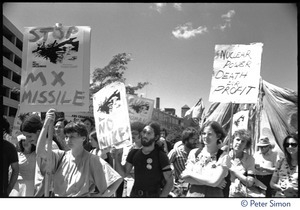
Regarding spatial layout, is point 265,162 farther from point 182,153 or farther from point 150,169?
point 150,169

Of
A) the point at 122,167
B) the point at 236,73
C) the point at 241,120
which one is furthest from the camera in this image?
the point at 241,120

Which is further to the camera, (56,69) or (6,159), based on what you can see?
(56,69)

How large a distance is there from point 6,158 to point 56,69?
1037 mm

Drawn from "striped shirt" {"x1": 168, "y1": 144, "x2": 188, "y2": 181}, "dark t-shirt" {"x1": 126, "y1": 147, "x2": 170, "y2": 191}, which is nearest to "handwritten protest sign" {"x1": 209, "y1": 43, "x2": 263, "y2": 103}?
"striped shirt" {"x1": 168, "y1": 144, "x2": 188, "y2": 181}

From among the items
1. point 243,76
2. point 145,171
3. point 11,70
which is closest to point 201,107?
point 243,76

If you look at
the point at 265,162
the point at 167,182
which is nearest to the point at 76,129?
the point at 167,182

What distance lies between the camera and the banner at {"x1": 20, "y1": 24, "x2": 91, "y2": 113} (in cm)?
383

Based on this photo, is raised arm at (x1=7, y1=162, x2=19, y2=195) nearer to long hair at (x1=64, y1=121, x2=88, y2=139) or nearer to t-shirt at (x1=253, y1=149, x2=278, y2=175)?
long hair at (x1=64, y1=121, x2=88, y2=139)

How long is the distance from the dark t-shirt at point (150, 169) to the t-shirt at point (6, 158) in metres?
1.24

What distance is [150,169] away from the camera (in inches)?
146

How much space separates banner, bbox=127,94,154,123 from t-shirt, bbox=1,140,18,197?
1.85 m

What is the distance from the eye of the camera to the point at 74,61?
3906 mm
